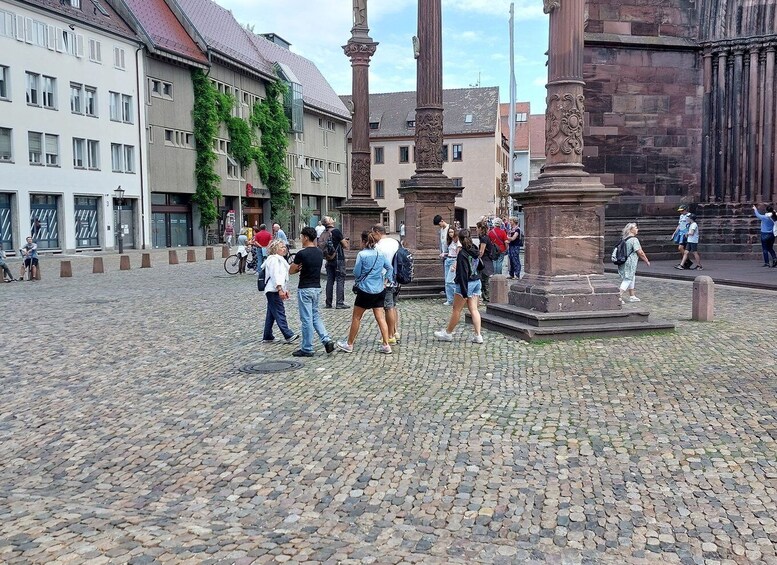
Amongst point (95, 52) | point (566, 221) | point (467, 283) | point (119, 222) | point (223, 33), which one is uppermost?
point (223, 33)

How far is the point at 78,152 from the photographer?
139 feet

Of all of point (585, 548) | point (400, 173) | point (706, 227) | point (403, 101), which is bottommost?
point (585, 548)

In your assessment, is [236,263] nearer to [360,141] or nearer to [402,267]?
[360,141]

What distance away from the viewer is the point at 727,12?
25.7 m

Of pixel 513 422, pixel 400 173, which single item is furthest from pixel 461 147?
pixel 513 422

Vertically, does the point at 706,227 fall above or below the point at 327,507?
above

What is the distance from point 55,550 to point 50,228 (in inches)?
1573

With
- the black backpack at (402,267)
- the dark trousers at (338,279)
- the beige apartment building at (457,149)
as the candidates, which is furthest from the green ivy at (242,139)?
the black backpack at (402,267)

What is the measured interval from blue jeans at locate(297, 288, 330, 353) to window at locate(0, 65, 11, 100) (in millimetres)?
32709

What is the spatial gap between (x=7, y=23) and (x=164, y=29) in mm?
13206

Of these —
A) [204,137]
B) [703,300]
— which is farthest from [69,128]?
[703,300]

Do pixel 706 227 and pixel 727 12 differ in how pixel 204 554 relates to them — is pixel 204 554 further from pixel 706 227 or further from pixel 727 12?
pixel 727 12

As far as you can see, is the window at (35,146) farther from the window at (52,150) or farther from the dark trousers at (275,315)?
the dark trousers at (275,315)

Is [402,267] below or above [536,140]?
below
